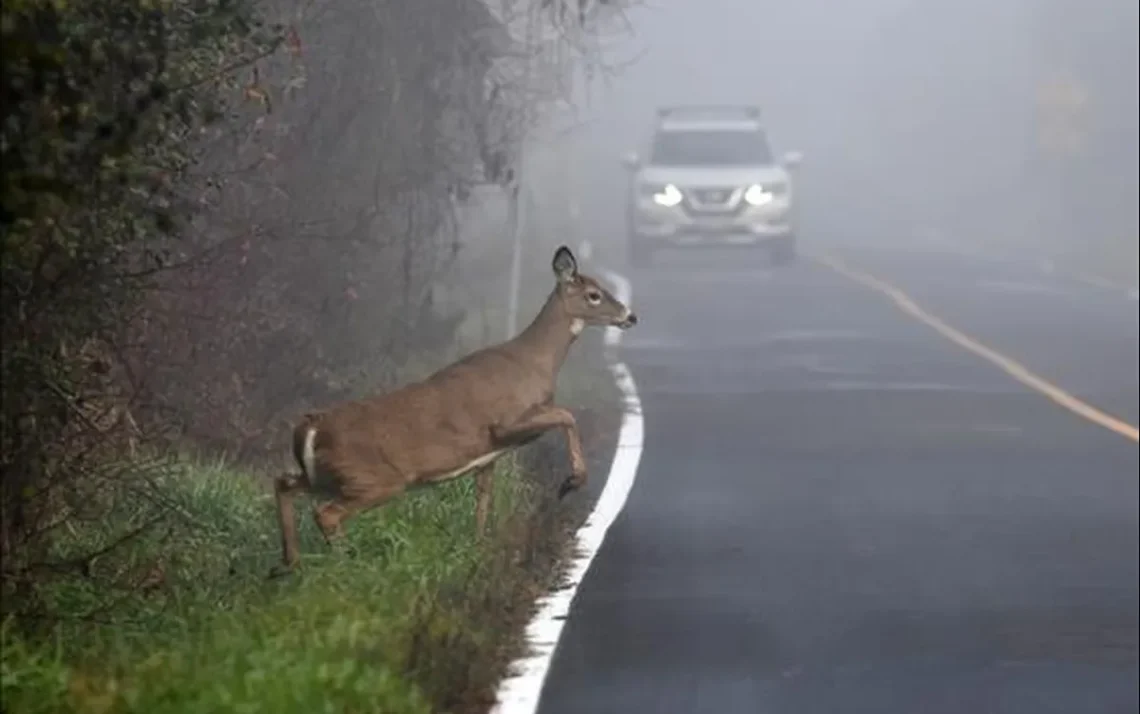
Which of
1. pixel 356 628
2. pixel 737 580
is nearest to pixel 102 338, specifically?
pixel 356 628

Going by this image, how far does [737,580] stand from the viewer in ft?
Answer: 49.6

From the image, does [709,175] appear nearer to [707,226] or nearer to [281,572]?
[707,226]

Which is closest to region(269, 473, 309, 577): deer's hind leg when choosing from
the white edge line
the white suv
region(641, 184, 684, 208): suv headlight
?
the white edge line

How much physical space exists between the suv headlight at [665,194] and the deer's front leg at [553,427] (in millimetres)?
24945

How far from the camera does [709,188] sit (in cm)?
3822

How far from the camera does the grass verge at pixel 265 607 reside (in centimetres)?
931

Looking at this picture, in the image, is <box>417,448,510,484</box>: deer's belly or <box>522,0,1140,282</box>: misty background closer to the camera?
<box>417,448,510,484</box>: deer's belly

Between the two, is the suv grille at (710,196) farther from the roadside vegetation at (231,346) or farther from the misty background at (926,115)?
the roadside vegetation at (231,346)

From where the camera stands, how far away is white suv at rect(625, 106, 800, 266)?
1464 inches

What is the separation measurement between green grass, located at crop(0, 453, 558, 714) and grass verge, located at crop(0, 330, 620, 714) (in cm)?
1

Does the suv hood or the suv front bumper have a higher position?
the suv hood

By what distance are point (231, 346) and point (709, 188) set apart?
2325 cm

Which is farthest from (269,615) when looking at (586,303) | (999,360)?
(999,360)

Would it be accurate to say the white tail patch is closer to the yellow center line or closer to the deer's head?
the deer's head
